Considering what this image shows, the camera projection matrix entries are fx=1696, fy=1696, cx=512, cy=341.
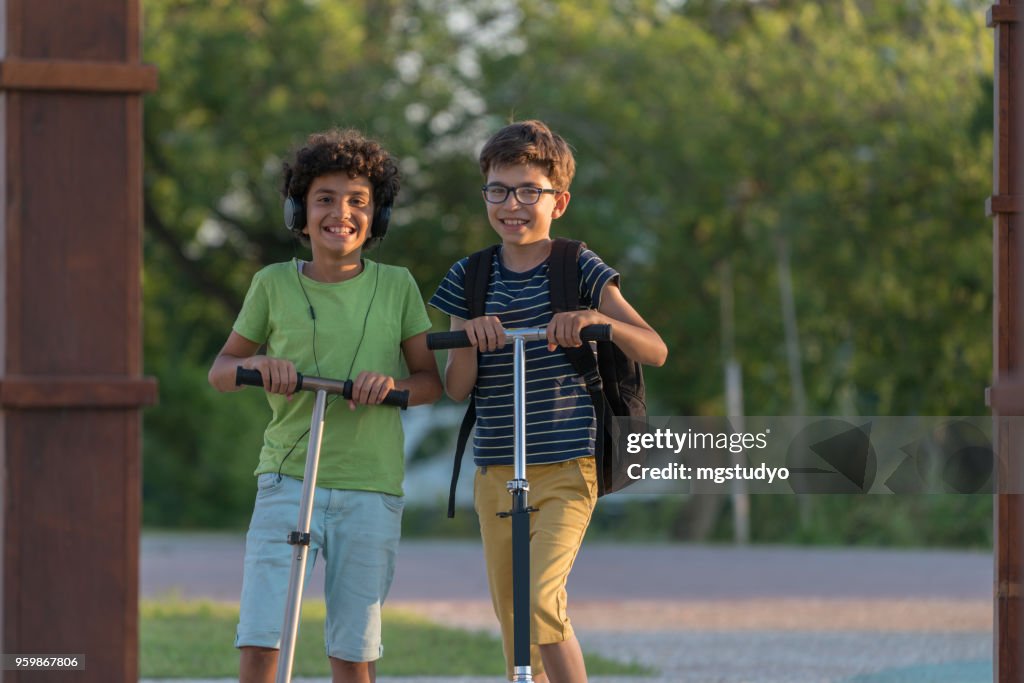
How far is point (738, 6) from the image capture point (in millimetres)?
21531

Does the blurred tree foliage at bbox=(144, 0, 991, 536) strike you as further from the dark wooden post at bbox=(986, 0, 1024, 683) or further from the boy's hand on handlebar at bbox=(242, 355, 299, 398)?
the boy's hand on handlebar at bbox=(242, 355, 299, 398)

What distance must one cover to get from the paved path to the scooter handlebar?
3.18m

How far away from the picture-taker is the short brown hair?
15.2 feet

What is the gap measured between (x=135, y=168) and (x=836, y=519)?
15.6m

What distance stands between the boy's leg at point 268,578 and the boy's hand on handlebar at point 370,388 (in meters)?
0.34

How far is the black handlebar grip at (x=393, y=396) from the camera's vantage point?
14.0 ft

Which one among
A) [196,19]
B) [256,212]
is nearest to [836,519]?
[256,212]

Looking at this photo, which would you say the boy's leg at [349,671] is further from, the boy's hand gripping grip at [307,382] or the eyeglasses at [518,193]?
the eyeglasses at [518,193]

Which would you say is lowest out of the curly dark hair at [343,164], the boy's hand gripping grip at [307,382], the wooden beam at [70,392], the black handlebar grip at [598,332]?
the wooden beam at [70,392]

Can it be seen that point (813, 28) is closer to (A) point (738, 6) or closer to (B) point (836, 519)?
(A) point (738, 6)

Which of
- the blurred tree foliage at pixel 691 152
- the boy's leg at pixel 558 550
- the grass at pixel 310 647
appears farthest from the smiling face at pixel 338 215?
the blurred tree foliage at pixel 691 152

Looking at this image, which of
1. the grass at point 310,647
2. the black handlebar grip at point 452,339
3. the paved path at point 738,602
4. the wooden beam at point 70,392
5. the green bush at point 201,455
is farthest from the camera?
the green bush at point 201,455

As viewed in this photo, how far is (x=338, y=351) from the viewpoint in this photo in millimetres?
4543

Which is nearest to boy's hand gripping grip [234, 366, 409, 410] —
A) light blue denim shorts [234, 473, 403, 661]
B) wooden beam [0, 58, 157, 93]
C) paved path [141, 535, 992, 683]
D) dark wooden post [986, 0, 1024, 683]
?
light blue denim shorts [234, 473, 403, 661]
